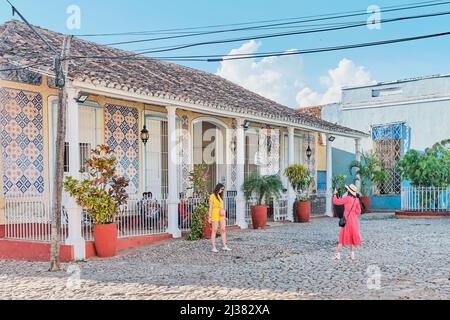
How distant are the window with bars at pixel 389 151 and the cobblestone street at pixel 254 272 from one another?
971cm

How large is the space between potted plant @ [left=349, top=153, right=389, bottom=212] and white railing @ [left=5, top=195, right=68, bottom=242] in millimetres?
11602

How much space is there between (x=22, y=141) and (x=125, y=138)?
8.82ft

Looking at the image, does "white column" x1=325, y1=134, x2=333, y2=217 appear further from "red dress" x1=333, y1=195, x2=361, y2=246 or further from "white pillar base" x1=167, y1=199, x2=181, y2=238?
"red dress" x1=333, y1=195, x2=361, y2=246

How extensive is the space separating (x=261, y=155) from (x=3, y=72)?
9.18 m

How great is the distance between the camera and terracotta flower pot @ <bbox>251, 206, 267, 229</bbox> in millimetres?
13963

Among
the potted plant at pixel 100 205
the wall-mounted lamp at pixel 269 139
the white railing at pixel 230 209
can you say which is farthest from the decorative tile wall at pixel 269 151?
the potted plant at pixel 100 205

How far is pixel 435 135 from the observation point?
20625 mm

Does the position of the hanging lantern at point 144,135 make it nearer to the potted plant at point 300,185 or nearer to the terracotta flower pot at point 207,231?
the terracotta flower pot at point 207,231

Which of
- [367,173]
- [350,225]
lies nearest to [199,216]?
[350,225]

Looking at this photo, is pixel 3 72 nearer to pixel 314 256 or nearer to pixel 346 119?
pixel 314 256

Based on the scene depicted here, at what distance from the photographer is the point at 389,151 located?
21.9 meters

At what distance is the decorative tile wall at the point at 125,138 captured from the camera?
12766mm

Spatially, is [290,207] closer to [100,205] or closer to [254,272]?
[100,205]
